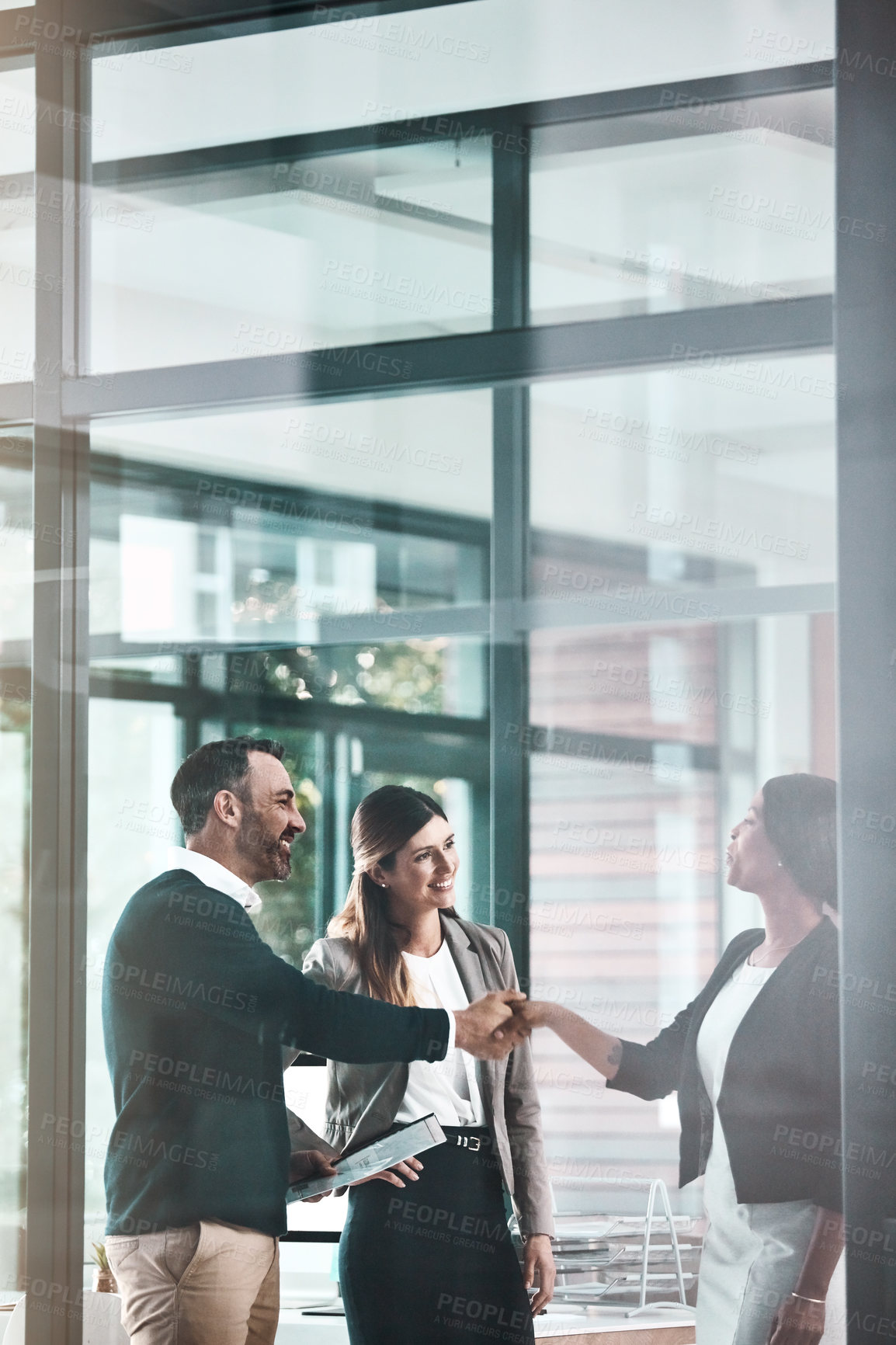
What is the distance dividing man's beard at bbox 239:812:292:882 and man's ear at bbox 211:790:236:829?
0.02 metres

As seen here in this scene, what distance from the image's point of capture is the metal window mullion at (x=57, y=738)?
2.46 meters

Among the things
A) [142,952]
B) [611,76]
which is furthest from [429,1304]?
[611,76]

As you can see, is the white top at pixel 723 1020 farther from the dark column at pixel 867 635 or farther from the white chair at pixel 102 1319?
the white chair at pixel 102 1319

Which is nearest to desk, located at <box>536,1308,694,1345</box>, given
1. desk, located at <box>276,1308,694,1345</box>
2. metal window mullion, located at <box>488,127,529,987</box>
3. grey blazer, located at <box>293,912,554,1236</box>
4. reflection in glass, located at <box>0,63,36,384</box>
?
desk, located at <box>276,1308,694,1345</box>

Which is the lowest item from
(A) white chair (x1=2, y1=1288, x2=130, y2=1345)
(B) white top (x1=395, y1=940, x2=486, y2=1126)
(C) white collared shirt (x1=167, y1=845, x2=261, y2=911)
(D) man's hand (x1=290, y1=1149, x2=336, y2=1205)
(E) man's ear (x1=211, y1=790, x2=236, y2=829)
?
(A) white chair (x1=2, y1=1288, x2=130, y2=1345)

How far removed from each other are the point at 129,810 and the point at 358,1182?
79 centimetres

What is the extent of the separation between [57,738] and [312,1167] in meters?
0.94

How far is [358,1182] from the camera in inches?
84.5

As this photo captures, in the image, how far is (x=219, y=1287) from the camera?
2213mm

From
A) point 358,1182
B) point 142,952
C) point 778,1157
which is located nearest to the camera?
point 778,1157

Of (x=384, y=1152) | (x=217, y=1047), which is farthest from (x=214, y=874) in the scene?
(x=384, y=1152)

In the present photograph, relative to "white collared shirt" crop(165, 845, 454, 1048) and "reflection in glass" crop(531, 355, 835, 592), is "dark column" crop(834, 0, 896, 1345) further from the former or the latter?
"white collared shirt" crop(165, 845, 454, 1048)

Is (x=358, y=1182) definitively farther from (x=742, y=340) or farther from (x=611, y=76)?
(x=611, y=76)

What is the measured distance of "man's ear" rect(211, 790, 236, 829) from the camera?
2338mm
